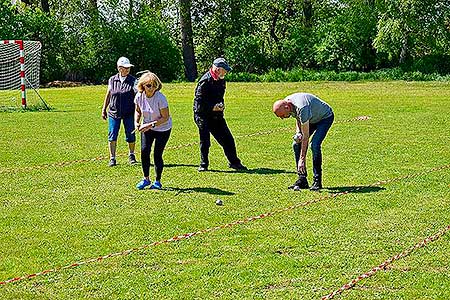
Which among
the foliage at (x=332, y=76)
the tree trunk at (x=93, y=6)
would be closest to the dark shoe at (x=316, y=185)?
the foliage at (x=332, y=76)

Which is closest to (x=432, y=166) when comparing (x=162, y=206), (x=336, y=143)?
(x=336, y=143)

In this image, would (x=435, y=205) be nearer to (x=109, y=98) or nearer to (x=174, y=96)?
(x=109, y=98)

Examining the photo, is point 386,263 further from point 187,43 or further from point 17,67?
point 187,43

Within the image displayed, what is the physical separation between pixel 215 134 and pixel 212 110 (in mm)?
466

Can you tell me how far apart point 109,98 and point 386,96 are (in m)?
18.2

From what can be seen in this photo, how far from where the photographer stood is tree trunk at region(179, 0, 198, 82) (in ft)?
158

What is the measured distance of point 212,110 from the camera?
12.6 metres

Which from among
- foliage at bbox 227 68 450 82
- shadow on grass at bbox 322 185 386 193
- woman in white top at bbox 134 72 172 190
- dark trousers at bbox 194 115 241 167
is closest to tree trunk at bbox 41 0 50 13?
foliage at bbox 227 68 450 82

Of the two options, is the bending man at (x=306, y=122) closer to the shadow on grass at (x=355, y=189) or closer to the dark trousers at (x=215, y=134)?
the shadow on grass at (x=355, y=189)

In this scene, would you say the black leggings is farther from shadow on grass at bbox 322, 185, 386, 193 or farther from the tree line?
the tree line

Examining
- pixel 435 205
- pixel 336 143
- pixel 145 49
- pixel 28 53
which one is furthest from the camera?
pixel 145 49

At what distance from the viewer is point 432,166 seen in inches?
504

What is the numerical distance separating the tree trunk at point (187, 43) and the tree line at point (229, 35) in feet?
0.20

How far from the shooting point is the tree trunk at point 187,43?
158ft
